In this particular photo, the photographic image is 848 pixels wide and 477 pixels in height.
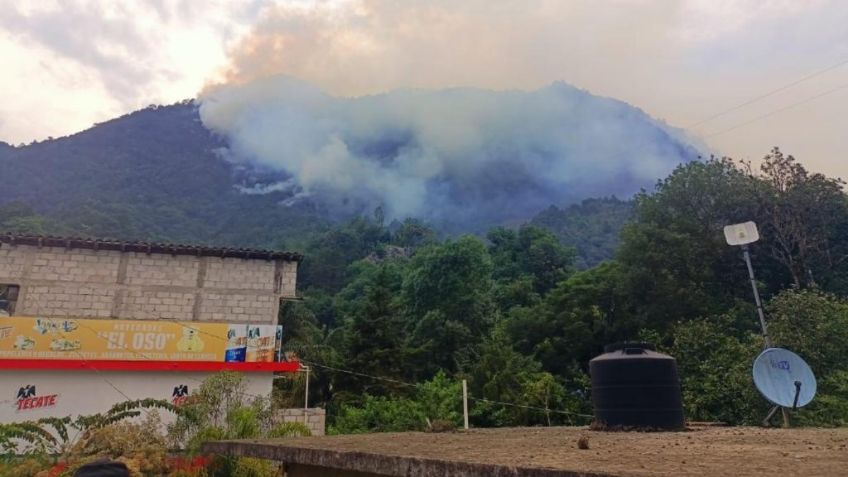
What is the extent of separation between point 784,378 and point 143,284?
22.1 meters

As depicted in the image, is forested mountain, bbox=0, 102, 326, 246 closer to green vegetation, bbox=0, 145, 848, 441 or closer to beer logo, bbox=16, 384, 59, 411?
green vegetation, bbox=0, 145, 848, 441

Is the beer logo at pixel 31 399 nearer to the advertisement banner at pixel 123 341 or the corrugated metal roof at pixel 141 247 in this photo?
the advertisement banner at pixel 123 341

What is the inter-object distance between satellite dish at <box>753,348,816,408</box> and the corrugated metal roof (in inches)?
702

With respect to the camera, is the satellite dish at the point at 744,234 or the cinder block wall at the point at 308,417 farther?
the cinder block wall at the point at 308,417

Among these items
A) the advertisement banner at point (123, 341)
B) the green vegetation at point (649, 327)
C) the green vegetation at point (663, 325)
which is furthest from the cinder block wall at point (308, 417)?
the green vegetation at point (663, 325)

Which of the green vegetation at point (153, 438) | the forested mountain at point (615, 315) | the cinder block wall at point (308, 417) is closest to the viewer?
the green vegetation at point (153, 438)

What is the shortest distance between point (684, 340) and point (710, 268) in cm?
688

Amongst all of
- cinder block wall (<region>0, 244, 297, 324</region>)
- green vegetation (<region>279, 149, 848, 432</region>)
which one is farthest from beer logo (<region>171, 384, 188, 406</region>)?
green vegetation (<region>279, 149, 848, 432</region>)

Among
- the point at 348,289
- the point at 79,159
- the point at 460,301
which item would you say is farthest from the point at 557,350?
the point at 79,159

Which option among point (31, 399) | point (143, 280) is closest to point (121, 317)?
point (143, 280)

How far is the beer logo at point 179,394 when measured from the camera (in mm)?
16344

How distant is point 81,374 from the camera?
15750mm

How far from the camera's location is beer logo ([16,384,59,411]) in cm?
1488

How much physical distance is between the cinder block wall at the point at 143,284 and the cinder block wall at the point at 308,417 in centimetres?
665
